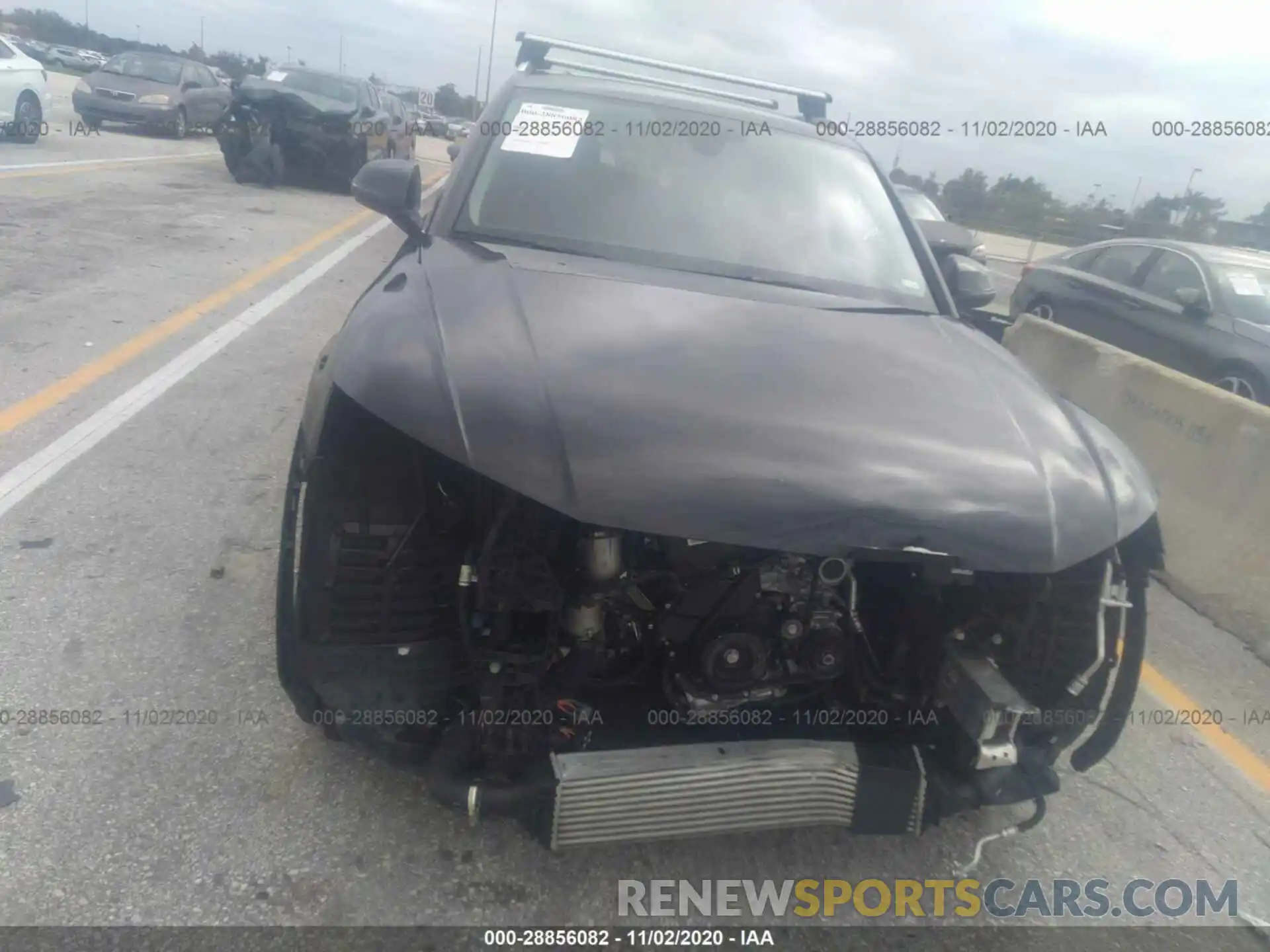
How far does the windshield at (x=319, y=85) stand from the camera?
48.4 feet

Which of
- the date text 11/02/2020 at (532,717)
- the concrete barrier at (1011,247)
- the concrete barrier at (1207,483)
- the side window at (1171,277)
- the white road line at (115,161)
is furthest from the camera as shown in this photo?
the concrete barrier at (1011,247)

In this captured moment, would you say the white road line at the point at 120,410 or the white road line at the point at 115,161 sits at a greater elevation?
the white road line at the point at 120,410

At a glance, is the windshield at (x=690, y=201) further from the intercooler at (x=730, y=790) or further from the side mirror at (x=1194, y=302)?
the side mirror at (x=1194, y=302)

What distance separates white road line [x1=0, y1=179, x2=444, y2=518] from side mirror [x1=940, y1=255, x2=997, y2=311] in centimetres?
253

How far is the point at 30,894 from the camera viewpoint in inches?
85.6

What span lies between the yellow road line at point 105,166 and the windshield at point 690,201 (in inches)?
404

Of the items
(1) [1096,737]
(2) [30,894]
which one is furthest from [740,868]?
(2) [30,894]

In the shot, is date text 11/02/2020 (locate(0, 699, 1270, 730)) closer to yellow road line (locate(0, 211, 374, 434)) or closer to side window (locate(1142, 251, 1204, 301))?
yellow road line (locate(0, 211, 374, 434))

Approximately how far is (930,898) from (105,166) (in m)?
14.7

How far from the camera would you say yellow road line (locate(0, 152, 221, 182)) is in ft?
38.3

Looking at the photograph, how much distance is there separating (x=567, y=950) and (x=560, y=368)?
1326 mm

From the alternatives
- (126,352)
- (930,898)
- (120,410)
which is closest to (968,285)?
(930,898)

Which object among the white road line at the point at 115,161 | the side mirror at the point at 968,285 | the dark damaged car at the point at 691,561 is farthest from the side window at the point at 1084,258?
the white road line at the point at 115,161

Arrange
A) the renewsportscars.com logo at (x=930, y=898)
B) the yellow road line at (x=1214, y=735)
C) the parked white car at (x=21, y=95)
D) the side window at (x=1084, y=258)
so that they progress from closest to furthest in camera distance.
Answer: the renewsportscars.com logo at (x=930, y=898)
the yellow road line at (x=1214, y=735)
the side window at (x=1084, y=258)
the parked white car at (x=21, y=95)
